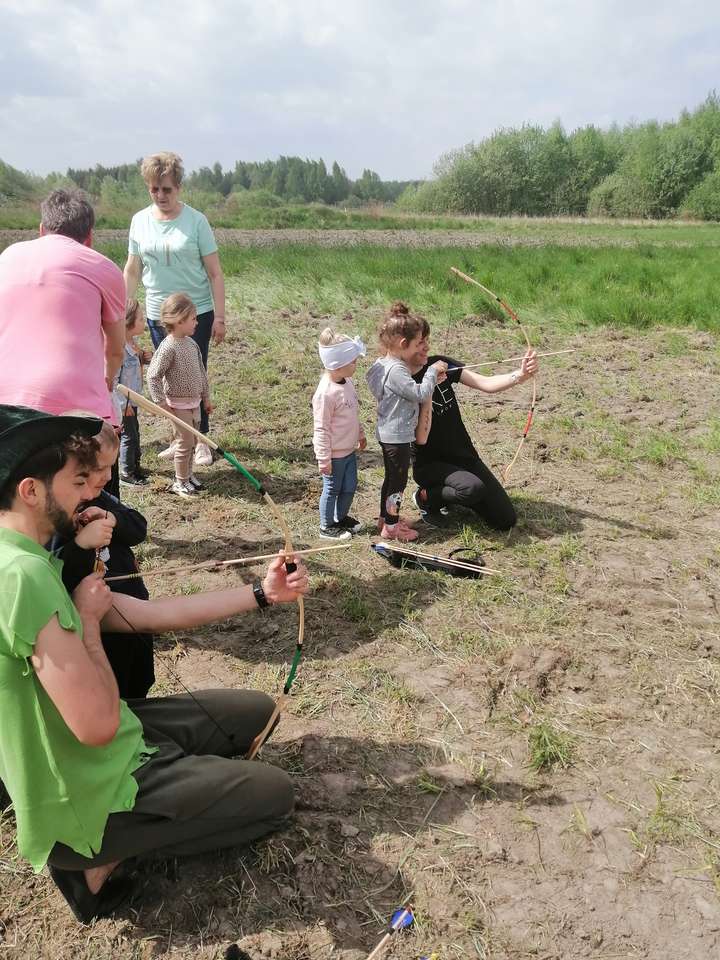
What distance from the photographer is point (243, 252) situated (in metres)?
15.2

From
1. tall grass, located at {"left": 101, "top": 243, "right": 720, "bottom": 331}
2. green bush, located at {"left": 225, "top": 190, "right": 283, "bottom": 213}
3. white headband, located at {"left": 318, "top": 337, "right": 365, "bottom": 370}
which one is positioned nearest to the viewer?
white headband, located at {"left": 318, "top": 337, "right": 365, "bottom": 370}

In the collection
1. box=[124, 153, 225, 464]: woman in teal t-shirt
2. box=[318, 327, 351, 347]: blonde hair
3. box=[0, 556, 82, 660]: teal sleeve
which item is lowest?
box=[0, 556, 82, 660]: teal sleeve

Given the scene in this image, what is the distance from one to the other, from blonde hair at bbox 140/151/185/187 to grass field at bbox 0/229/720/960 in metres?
2.22

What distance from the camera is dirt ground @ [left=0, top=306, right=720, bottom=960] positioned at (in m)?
2.30

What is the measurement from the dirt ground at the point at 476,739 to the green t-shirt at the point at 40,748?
44cm

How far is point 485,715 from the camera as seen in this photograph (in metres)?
3.23

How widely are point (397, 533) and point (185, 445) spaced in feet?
5.59

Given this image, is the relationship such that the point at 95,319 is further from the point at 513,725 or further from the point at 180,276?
the point at 513,725

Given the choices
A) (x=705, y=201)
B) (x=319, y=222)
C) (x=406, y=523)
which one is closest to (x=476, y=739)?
(x=406, y=523)

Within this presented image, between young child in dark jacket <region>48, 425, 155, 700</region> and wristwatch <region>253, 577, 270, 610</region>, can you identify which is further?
wristwatch <region>253, 577, 270, 610</region>

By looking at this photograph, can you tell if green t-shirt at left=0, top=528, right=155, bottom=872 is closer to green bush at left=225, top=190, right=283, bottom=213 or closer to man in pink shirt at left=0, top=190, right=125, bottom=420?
man in pink shirt at left=0, top=190, right=125, bottom=420

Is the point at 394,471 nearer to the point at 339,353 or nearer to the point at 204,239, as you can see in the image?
the point at 339,353

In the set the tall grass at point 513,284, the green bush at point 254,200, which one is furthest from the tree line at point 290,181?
the tall grass at point 513,284

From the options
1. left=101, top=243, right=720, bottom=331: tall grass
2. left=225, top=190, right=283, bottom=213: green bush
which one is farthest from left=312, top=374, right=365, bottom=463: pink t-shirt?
left=225, top=190, right=283, bottom=213: green bush
